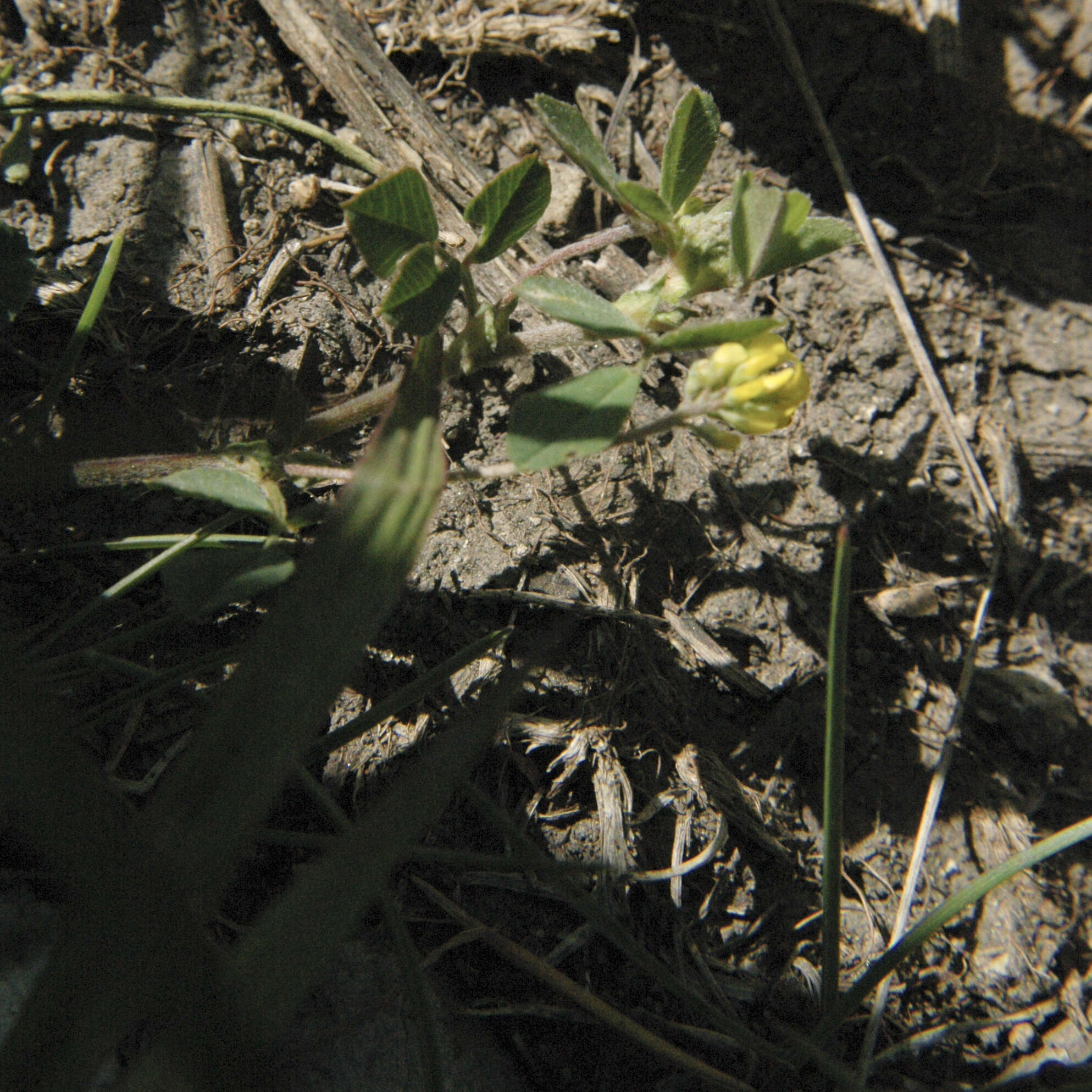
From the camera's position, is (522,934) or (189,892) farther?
(522,934)

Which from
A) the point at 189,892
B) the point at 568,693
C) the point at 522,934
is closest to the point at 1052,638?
the point at 568,693

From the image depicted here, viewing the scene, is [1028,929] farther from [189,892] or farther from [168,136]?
[168,136]

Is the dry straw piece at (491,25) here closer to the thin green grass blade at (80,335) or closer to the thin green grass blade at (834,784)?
the thin green grass blade at (80,335)

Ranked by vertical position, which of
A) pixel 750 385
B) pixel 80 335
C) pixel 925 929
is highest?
pixel 750 385

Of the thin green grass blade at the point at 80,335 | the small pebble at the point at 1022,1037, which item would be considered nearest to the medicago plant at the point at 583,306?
the thin green grass blade at the point at 80,335

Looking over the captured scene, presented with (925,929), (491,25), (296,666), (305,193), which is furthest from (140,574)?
(491,25)

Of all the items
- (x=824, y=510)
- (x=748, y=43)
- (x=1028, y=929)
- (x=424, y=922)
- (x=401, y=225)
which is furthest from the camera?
(x=748, y=43)

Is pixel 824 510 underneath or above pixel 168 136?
underneath

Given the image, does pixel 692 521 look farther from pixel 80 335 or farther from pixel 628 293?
pixel 80 335
